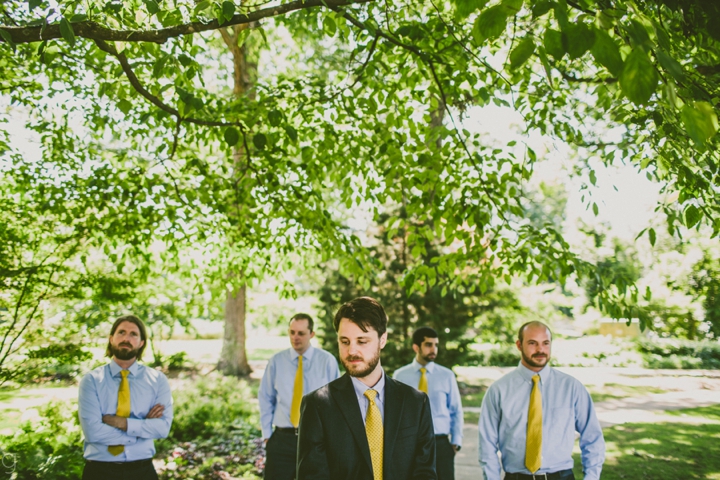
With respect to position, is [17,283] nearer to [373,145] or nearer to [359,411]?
[373,145]

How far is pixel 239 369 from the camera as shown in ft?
56.5

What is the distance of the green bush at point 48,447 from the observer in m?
5.89

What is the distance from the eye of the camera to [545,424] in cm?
426

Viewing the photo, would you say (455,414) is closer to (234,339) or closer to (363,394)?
(363,394)

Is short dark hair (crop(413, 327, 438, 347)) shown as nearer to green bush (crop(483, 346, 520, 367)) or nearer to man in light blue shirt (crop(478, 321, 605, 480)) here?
man in light blue shirt (crop(478, 321, 605, 480))

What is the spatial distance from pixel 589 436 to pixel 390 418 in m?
2.29

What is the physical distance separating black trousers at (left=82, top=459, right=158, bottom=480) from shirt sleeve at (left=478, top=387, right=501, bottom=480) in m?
2.84

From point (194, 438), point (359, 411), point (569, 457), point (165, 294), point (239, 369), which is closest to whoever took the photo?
point (359, 411)

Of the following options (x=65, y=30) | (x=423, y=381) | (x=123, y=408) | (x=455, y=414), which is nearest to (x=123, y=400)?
(x=123, y=408)

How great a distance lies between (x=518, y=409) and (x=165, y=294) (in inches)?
529

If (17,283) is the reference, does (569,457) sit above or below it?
below

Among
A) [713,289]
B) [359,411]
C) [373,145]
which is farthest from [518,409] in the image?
[713,289]

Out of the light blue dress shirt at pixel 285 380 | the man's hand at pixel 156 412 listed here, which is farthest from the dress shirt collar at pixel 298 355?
the man's hand at pixel 156 412

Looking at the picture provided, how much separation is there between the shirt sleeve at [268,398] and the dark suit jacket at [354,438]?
342 centimetres
